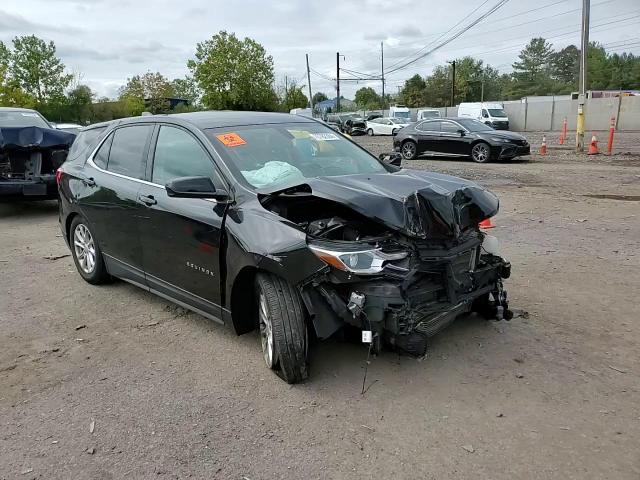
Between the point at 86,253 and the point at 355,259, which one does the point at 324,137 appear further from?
the point at 86,253

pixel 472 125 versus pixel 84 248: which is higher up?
pixel 472 125

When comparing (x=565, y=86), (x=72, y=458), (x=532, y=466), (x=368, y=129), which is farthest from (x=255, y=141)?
(x=565, y=86)

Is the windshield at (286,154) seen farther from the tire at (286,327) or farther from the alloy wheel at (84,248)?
the alloy wheel at (84,248)

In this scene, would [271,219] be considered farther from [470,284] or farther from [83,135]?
[83,135]

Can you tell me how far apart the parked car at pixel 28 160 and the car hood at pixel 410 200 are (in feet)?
23.9

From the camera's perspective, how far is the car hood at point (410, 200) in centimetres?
326

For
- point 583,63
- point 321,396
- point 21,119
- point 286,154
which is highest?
point 583,63

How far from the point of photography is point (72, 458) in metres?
2.87

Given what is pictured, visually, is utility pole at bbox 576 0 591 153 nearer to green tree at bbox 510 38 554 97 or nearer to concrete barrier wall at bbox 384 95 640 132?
concrete barrier wall at bbox 384 95 640 132

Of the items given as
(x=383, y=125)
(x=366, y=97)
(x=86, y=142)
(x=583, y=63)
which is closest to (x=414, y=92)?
(x=366, y=97)

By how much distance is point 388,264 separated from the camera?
317 centimetres

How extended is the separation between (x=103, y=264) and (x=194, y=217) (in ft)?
6.23

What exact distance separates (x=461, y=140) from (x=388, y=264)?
15.4 metres

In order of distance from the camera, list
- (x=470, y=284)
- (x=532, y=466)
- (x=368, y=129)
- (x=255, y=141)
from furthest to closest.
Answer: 1. (x=368, y=129)
2. (x=255, y=141)
3. (x=470, y=284)
4. (x=532, y=466)
